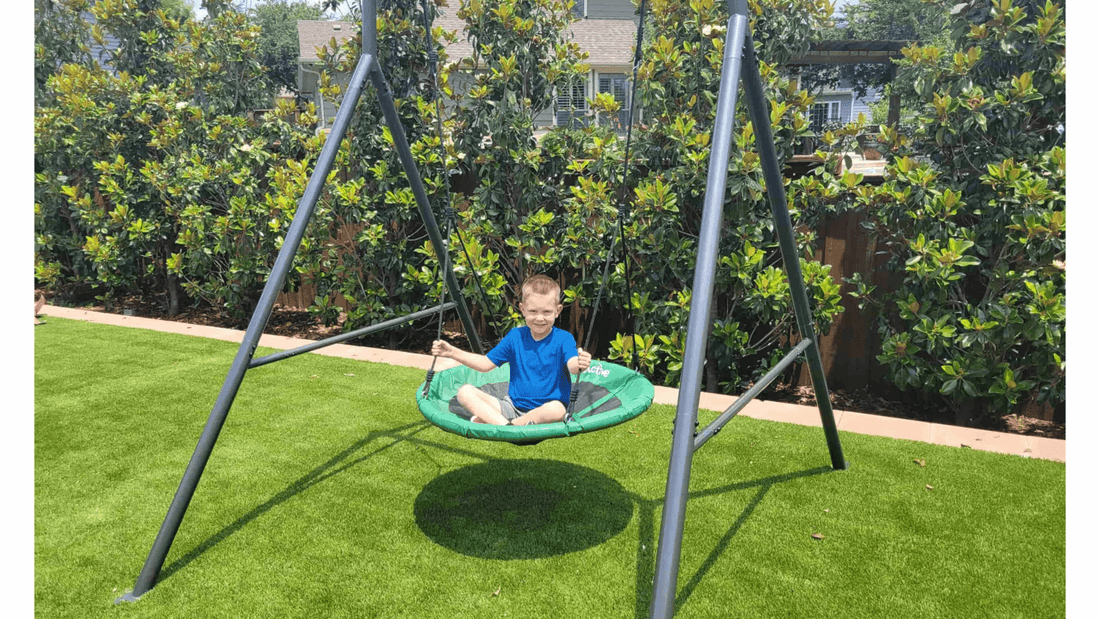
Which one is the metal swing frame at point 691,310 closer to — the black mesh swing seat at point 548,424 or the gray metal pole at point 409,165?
the gray metal pole at point 409,165

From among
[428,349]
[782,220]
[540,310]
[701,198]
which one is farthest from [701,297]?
[428,349]

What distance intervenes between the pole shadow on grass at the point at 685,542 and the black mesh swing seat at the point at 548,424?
0.52 meters

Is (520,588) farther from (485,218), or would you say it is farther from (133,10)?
(133,10)

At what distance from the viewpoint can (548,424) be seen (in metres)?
2.29

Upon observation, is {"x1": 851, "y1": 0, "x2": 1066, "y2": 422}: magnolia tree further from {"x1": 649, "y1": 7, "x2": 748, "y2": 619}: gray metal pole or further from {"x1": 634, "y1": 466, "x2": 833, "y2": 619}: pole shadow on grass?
{"x1": 649, "y1": 7, "x2": 748, "y2": 619}: gray metal pole

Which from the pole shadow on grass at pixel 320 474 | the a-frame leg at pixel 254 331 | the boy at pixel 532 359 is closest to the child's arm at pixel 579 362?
the boy at pixel 532 359

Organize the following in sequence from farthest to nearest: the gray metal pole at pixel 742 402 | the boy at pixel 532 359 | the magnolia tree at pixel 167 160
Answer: the magnolia tree at pixel 167 160 → the boy at pixel 532 359 → the gray metal pole at pixel 742 402

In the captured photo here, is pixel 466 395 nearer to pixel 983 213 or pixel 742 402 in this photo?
pixel 742 402

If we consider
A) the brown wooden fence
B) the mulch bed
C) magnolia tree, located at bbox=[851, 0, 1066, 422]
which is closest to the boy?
the mulch bed

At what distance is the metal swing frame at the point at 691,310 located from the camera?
1866 mm

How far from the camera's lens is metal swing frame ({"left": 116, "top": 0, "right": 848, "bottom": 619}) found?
6.12ft

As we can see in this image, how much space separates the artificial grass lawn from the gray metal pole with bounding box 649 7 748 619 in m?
0.52

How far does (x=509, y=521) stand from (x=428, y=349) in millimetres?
3251

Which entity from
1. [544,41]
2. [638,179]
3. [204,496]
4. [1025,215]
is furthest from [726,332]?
[204,496]
